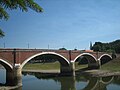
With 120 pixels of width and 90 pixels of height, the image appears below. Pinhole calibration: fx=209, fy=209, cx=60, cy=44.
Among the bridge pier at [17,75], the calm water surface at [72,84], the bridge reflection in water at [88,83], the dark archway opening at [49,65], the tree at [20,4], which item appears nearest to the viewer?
the tree at [20,4]

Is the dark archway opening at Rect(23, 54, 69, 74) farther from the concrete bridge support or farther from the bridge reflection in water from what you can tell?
the concrete bridge support

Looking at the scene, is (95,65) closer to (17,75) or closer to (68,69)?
(68,69)

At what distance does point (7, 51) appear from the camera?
31.0 metres

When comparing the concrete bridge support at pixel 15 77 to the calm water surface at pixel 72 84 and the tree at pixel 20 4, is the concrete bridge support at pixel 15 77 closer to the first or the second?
the calm water surface at pixel 72 84

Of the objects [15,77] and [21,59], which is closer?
[15,77]

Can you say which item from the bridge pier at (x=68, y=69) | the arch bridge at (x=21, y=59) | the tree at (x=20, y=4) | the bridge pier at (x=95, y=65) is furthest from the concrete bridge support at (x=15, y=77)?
the bridge pier at (x=95, y=65)

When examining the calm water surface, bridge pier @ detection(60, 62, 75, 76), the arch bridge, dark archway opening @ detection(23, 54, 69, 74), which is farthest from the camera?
bridge pier @ detection(60, 62, 75, 76)

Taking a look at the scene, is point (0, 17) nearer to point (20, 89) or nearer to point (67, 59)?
point (20, 89)

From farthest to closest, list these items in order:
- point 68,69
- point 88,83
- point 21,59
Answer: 1. point 68,69
2. point 88,83
3. point 21,59

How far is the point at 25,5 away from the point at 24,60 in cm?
3113

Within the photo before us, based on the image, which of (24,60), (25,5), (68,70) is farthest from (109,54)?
(25,5)

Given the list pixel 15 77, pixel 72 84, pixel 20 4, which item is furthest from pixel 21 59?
pixel 20 4

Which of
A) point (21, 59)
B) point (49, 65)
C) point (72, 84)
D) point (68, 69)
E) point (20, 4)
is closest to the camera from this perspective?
point (20, 4)

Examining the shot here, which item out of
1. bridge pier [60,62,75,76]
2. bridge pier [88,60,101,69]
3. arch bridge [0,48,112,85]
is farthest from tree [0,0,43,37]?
bridge pier [88,60,101,69]
